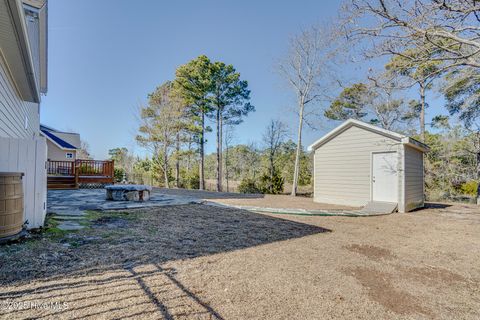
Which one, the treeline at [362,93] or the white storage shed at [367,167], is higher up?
the treeline at [362,93]

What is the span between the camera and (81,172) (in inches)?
487

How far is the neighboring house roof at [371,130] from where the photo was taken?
7634mm

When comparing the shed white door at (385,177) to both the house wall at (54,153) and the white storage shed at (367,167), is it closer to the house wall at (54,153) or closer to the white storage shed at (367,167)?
the white storage shed at (367,167)

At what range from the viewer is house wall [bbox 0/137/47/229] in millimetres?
3410

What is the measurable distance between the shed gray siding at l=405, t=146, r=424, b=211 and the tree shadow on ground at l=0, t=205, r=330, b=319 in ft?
16.6

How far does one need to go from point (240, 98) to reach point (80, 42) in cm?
1009

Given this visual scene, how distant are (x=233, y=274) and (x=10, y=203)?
2.86 metres

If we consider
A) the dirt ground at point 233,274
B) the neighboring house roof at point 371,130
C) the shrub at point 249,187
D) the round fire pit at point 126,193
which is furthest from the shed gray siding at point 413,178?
the shrub at point 249,187

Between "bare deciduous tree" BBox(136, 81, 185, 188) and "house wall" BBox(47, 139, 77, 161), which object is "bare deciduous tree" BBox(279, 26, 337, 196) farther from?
"house wall" BBox(47, 139, 77, 161)

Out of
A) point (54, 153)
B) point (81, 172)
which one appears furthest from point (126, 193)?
point (54, 153)

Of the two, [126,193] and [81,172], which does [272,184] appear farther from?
[81,172]

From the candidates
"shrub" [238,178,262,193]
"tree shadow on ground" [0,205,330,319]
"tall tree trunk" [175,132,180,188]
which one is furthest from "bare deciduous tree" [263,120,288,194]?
"tree shadow on ground" [0,205,330,319]

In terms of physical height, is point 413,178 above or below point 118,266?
above

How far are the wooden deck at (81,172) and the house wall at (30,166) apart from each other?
9.22 m
